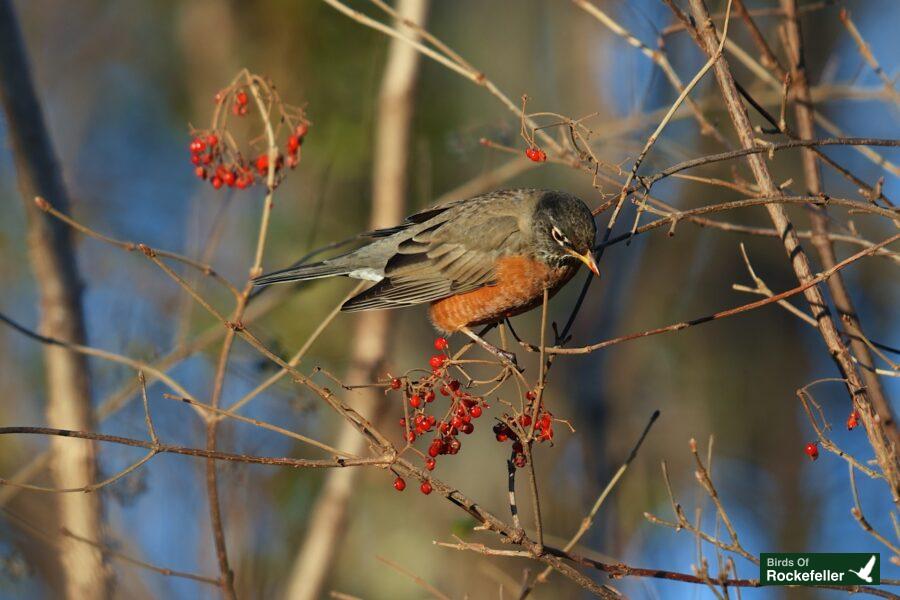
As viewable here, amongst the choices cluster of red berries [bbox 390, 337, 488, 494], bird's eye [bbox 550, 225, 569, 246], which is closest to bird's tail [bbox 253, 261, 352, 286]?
bird's eye [bbox 550, 225, 569, 246]

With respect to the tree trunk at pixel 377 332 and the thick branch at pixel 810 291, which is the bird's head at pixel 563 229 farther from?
the thick branch at pixel 810 291

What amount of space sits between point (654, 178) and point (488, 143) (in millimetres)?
1234

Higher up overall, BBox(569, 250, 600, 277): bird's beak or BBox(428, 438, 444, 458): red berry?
BBox(569, 250, 600, 277): bird's beak

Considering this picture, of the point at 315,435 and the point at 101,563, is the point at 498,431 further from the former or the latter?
the point at 315,435

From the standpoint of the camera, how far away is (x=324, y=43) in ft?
29.7

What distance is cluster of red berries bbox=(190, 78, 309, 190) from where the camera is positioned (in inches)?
142

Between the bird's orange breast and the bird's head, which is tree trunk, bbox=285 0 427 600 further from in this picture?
the bird's head

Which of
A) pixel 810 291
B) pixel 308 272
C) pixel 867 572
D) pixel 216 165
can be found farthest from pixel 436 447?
pixel 308 272

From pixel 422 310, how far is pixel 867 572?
721 centimetres

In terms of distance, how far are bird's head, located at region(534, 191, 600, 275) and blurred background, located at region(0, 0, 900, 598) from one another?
0.80 m

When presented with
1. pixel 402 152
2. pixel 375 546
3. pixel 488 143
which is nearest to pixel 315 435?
pixel 375 546

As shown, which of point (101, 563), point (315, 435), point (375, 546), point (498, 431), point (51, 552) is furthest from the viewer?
point (375, 546)

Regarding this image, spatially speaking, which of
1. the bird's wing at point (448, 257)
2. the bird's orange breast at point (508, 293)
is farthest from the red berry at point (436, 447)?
the bird's wing at point (448, 257)

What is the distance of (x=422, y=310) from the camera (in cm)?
973
